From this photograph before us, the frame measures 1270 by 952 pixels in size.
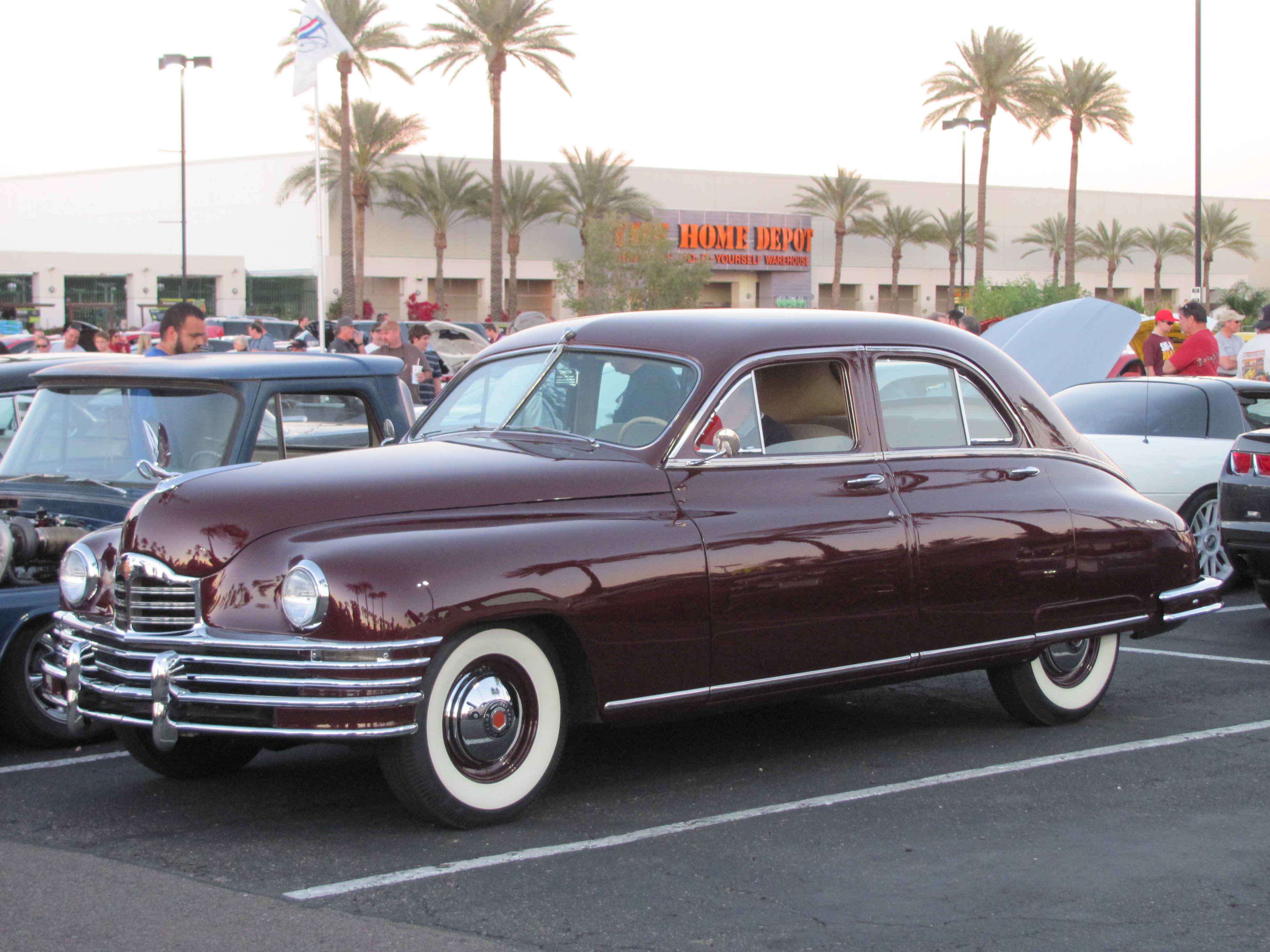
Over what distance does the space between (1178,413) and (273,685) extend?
8299 millimetres

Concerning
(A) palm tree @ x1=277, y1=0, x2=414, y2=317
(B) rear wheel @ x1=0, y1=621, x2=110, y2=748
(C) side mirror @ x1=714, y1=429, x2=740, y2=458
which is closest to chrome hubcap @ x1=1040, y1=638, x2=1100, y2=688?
(C) side mirror @ x1=714, y1=429, x2=740, y2=458

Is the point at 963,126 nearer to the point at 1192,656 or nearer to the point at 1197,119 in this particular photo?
the point at 1197,119

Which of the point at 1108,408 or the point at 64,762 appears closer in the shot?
the point at 64,762

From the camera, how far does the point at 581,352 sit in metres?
5.80

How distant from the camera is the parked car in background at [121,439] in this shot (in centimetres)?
606

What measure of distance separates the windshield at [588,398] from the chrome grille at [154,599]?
58.2 inches

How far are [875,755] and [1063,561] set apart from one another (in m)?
1.16

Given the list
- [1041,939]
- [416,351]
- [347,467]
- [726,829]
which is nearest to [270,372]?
[347,467]

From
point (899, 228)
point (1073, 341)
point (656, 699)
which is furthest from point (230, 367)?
point (899, 228)

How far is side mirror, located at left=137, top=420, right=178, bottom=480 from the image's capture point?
20.4 feet

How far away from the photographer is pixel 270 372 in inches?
268

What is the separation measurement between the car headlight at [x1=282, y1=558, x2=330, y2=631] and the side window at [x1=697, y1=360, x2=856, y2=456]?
1.56 meters

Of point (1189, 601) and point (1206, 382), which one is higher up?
point (1206, 382)

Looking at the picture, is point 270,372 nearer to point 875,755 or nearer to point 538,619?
point 538,619
